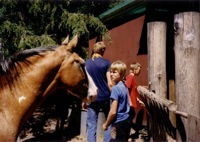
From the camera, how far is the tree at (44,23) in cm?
687

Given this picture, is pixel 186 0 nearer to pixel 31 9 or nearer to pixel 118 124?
pixel 118 124

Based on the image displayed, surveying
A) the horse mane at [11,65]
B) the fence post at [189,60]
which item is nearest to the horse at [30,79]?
the horse mane at [11,65]

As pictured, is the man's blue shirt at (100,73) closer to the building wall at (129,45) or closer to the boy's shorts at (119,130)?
the boy's shorts at (119,130)

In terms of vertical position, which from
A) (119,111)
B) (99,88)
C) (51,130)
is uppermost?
(99,88)

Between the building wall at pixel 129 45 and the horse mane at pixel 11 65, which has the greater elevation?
the building wall at pixel 129 45

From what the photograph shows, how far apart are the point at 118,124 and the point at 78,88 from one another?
726mm

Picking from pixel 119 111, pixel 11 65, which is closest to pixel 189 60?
→ pixel 119 111

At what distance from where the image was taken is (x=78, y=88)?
2883 millimetres

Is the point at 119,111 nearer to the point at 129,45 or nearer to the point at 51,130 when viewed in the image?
the point at 129,45

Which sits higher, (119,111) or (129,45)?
(129,45)

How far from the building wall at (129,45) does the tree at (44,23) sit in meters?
0.66

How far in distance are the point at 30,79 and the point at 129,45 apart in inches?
210

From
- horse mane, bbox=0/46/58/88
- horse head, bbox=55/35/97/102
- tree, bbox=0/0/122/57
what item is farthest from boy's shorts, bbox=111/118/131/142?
tree, bbox=0/0/122/57

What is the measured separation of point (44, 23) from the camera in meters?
7.57
